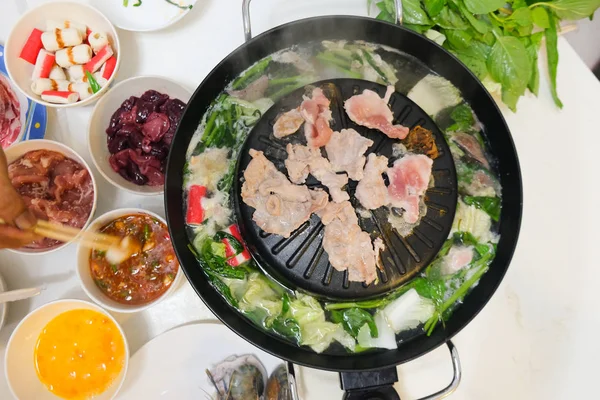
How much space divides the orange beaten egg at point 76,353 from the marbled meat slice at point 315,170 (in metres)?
1.23

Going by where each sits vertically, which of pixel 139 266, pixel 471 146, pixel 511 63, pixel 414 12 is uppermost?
pixel 511 63

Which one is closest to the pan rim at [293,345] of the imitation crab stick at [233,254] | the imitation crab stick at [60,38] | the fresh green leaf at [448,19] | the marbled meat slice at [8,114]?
the imitation crab stick at [233,254]

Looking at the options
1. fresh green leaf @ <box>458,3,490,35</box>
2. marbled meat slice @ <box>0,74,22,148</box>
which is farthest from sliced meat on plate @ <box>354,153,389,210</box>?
marbled meat slice @ <box>0,74,22,148</box>

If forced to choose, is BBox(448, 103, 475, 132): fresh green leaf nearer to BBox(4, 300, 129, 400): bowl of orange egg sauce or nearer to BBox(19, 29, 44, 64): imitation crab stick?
BBox(4, 300, 129, 400): bowl of orange egg sauce

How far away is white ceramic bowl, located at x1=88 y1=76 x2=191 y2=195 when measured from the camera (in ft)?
7.14

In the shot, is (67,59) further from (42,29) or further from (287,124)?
(287,124)

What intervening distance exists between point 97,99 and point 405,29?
1.49 meters

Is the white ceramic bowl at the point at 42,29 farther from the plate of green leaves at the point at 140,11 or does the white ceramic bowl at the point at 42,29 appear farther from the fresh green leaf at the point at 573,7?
the fresh green leaf at the point at 573,7

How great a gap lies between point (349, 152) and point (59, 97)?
1.44 m

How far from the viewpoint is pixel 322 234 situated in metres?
1.75

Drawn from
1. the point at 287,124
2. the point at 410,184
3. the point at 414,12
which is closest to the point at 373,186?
the point at 410,184

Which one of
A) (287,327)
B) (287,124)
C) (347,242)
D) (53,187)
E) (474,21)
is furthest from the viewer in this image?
(53,187)

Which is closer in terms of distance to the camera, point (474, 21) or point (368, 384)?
point (368, 384)

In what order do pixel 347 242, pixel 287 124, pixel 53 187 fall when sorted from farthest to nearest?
pixel 53 187 < pixel 287 124 < pixel 347 242
